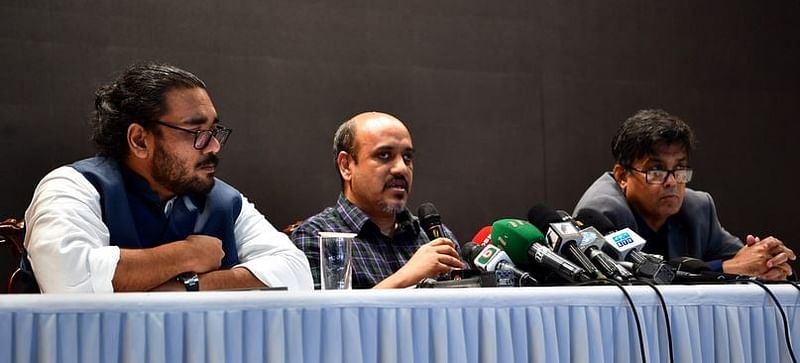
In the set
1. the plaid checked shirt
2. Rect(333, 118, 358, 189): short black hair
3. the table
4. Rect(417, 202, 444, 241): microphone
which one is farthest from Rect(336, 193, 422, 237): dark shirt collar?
the table

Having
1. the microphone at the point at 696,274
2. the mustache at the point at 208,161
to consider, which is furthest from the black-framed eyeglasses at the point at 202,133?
the microphone at the point at 696,274

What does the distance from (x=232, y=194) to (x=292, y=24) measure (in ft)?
3.24

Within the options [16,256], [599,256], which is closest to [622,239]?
[599,256]

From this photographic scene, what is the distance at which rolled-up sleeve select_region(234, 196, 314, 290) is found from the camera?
2121mm

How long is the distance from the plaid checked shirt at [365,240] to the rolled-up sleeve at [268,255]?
27 cm

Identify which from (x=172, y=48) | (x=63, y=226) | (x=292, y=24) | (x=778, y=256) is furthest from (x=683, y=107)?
(x=63, y=226)

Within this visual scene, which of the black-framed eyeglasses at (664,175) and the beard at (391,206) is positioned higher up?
the black-framed eyeglasses at (664,175)

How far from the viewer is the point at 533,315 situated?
1.50 m

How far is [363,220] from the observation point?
2705 millimetres

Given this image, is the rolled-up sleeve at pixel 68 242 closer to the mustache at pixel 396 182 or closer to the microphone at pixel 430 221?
the microphone at pixel 430 221

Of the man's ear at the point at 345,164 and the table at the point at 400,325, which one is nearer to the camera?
the table at the point at 400,325

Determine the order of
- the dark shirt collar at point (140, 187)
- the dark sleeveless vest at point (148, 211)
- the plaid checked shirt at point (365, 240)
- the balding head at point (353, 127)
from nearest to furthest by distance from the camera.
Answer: the dark sleeveless vest at point (148, 211) < the dark shirt collar at point (140, 187) < the plaid checked shirt at point (365, 240) < the balding head at point (353, 127)

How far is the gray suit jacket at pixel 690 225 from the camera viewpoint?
297 centimetres

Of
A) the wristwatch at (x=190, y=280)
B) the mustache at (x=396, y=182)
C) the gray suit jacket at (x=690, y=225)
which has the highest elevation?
the mustache at (x=396, y=182)
